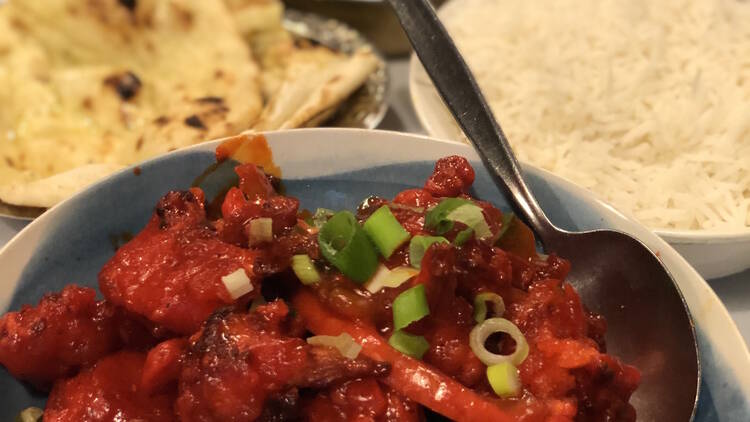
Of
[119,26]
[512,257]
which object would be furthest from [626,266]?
[119,26]

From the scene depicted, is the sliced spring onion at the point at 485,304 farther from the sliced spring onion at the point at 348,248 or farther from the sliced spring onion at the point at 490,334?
the sliced spring onion at the point at 348,248

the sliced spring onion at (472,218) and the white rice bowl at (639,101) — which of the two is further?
the white rice bowl at (639,101)

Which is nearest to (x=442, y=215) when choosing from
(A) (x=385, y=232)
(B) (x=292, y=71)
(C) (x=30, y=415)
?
(A) (x=385, y=232)

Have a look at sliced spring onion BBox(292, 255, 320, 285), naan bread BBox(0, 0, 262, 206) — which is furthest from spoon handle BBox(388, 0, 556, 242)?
naan bread BBox(0, 0, 262, 206)

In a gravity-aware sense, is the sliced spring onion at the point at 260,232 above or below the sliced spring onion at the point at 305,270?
above

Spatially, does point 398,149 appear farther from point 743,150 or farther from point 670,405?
point 743,150

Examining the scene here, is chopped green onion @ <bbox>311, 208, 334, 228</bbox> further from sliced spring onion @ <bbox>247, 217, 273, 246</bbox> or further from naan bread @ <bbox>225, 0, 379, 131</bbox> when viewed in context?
naan bread @ <bbox>225, 0, 379, 131</bbox>

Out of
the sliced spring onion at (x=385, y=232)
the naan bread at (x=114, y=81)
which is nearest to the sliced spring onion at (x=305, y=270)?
the sliced spring onion at (x=385, y=232)
